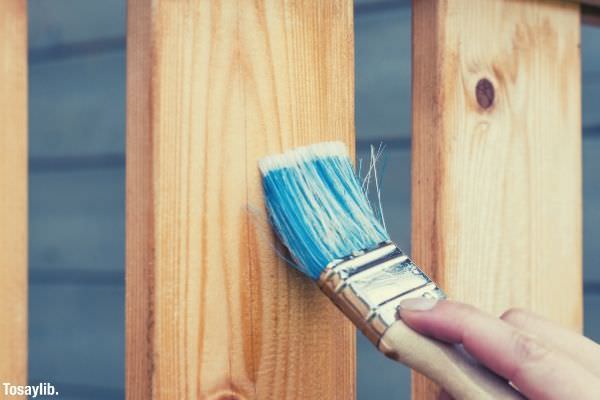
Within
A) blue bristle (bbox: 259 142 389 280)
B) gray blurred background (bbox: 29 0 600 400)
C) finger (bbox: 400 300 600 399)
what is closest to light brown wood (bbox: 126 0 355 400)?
blue bristle (bbox: 259 142 389 280)

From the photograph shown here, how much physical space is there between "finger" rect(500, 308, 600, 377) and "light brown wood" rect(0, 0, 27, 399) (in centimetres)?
48

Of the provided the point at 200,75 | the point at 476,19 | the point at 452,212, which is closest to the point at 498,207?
the point at 452,212

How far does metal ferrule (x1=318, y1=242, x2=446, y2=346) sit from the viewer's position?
82cm

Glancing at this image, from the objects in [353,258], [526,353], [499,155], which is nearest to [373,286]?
[353,258]

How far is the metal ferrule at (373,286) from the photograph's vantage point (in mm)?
815

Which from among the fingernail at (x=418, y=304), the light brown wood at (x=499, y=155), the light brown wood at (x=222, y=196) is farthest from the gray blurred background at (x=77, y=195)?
the fingernail at (x=418, y=304)

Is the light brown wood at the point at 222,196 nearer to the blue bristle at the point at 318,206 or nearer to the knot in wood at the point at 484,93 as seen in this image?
the blue bristle at the point at 318,206

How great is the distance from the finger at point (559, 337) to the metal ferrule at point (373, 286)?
12 cm

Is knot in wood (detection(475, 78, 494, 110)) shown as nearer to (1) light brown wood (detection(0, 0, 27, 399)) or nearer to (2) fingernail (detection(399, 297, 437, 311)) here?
(2) fingernail (detection(399, 297, 437, 311))

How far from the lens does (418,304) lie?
81 centimetres

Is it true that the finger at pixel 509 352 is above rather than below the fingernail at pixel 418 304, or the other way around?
below

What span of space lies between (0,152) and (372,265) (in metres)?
0.35

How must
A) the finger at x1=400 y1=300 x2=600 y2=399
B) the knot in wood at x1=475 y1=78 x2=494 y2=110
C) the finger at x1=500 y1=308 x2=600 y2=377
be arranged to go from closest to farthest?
the finger at x1=400 y1=300 x2=600 y2=399
the finger at x1=500 y1=308 x2=600 y2=377
the knot in wood at x1=475 y1=78 x2=494 y2=110

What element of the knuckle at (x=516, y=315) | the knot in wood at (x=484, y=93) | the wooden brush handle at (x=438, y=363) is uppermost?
the knot in wood at (x=484, y=93)
